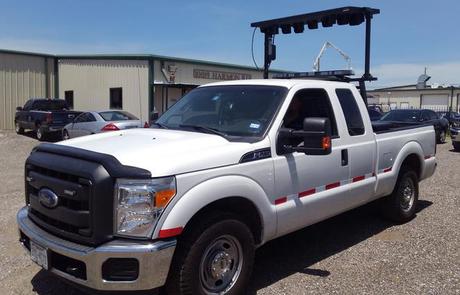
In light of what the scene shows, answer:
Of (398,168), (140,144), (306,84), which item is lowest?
(398,168)

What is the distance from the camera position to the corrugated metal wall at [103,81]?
24906mm

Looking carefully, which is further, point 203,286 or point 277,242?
point 277,242

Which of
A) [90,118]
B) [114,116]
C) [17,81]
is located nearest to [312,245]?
[114,116]

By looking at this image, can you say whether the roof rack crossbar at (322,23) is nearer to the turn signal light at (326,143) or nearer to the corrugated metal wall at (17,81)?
the turn signal light at (326,143)

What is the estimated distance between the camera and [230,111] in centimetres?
479

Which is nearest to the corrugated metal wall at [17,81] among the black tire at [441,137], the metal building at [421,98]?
the black tire at [441,137]

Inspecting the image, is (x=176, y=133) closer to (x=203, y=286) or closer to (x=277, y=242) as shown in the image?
(x=203, y=286)

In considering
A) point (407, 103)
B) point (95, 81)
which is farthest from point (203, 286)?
point (407, 103)

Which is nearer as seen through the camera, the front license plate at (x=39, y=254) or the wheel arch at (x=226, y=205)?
the wheel arch at (x=226, y=205)

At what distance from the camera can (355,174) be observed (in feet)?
17.8

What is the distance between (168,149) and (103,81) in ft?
79.6

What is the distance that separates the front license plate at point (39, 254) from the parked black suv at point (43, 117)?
17.5 meters

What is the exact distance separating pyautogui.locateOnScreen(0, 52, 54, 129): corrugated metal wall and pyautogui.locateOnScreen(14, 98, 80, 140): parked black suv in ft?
9.88

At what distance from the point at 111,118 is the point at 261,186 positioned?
14.4 m
